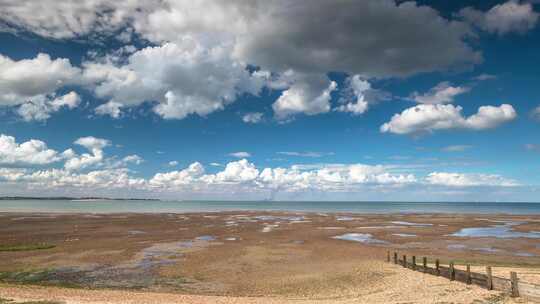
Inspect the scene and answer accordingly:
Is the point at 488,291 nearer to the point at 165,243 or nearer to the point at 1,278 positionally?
the point at 1,278

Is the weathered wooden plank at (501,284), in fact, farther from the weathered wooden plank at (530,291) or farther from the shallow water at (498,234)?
the shallow water at (498,234)

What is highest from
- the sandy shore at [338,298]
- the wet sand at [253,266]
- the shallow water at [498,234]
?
the sandy shore at [338,298]

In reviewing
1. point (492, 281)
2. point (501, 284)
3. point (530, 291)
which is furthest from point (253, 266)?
point (530, 291)

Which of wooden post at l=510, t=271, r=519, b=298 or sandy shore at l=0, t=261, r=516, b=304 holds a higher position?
wooden post at l=510, t=271, r=519, b=298

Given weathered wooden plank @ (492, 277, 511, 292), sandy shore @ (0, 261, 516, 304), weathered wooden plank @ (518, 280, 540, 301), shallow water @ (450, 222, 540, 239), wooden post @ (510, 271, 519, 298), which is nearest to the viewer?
weathered wooden plank @ (518, 280, 540, 301)

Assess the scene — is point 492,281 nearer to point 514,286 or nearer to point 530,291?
point 514,286

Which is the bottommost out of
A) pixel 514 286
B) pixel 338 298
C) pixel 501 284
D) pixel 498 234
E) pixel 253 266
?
pixel 498 234

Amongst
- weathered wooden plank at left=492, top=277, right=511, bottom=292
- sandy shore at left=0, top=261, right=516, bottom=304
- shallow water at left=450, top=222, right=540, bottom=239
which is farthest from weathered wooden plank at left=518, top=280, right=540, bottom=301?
shallow water at left=450, top=222, right=540, bottom=239

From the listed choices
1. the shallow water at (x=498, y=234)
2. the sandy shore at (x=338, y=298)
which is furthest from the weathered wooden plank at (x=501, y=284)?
the shallow water at (x=498, y=234)

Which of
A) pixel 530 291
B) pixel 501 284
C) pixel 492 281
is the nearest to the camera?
pixel 530 291

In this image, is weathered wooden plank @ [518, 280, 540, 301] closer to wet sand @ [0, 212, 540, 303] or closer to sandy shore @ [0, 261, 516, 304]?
sandy shore @ [0, 261, 516, 304]

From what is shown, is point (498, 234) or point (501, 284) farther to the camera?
point (498, 234)

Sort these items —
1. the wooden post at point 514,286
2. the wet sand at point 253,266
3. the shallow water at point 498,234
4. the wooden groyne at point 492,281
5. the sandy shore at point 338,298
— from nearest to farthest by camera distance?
1. the wooden groyne at point 492,281
2. the sandy shore at point 338,298
3. the wooden post at point 514,286
4. the wet sand at point 253,266
5. the shallow water at point 498,234

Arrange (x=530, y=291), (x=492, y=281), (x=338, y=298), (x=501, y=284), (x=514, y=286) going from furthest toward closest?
(x=338, y=298) → (x=492, y=281) → (x=501, y=284) → (x=514, y=286) → (x=530, y=291)
